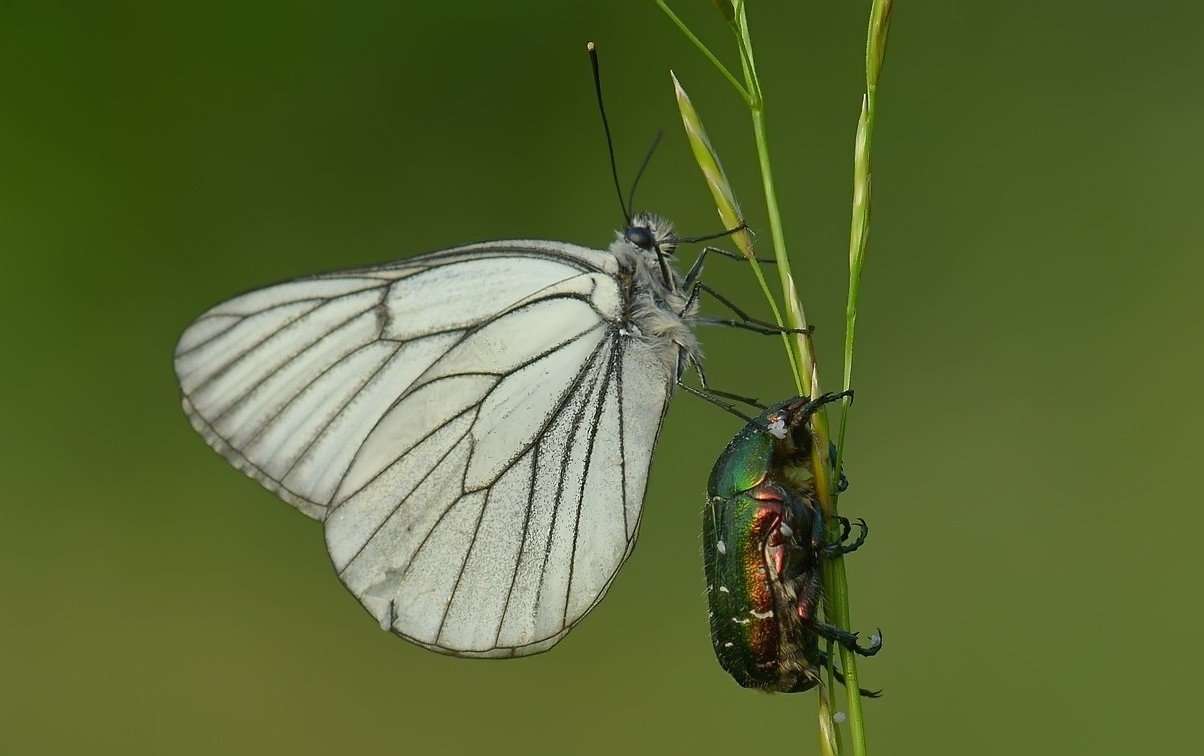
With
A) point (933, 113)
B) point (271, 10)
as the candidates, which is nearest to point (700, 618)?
point (933, 113)

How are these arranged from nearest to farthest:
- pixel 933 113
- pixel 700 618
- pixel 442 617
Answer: pixel 442 617, pixel 700 618, pixel 933 113

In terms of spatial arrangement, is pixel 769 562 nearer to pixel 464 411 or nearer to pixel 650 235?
pixel 650 235

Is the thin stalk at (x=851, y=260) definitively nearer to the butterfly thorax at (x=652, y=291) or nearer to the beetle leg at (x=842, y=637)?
the beetle leg at (x=842, y=637)

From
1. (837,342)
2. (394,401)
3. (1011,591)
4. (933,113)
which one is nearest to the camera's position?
(394,401)

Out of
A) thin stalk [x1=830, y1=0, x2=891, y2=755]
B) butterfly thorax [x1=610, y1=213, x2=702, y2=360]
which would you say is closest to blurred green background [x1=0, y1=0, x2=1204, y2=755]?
butterfly thorax [x1=610, y1=213, x2=702, y2=360]

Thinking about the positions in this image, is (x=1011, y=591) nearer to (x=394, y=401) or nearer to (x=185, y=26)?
(x=394, y=401)

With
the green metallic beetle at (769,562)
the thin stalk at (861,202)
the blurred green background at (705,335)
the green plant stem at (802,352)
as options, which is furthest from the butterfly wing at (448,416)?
the blurred green background at (705,335)
